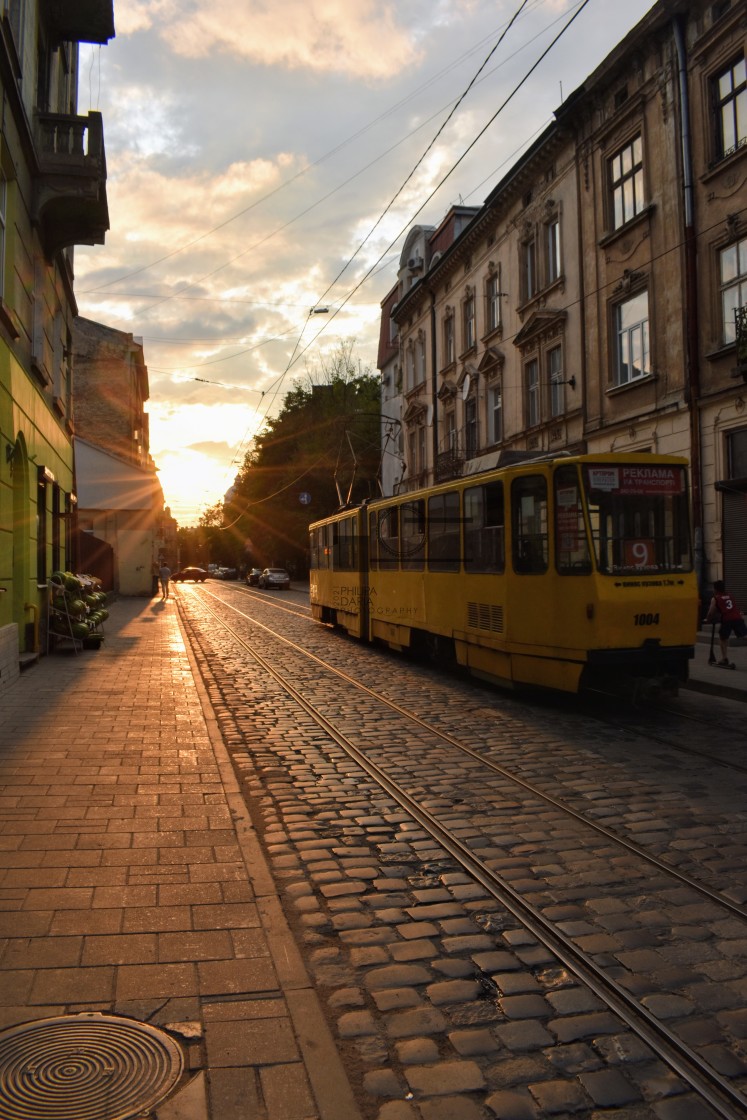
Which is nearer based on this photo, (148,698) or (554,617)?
(554,617)

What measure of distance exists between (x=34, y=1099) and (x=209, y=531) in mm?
108788

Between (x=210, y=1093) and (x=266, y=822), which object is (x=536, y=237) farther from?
(x=210, y=1093)

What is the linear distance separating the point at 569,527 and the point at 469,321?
23.4 metres

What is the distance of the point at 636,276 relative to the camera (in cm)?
2023

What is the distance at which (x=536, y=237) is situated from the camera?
84.2 ft

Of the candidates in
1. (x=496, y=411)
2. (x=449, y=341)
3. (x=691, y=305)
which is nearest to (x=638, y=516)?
(x=691, y=305)

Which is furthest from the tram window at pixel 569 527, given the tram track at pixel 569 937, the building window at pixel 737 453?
the building window at pixel 737 453

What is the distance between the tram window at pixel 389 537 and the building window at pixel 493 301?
46.6ft

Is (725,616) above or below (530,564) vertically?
below

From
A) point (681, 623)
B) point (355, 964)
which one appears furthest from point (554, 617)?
point (355, 964)

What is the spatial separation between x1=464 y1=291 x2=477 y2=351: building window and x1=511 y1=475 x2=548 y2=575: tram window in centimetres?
2133

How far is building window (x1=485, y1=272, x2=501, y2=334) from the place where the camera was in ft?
94.6

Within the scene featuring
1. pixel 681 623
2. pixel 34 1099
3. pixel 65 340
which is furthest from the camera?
pixel 65 340

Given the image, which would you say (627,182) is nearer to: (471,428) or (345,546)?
(345,546)
